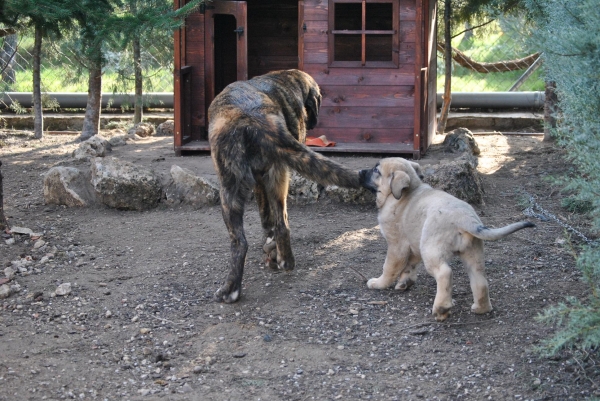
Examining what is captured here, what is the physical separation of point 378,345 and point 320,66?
213 inches

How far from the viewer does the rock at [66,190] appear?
808 cm

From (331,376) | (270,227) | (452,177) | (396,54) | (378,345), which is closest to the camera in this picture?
(331,376)

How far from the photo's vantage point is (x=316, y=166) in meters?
5.29

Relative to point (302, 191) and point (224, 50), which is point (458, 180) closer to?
point (302, 191)

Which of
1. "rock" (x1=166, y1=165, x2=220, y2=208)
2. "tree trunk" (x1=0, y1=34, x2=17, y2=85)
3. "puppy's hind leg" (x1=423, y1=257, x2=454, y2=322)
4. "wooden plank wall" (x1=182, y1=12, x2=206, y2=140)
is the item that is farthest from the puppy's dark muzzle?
"tree trunk" (x1=0, y1=34, x2=17, y2=85)

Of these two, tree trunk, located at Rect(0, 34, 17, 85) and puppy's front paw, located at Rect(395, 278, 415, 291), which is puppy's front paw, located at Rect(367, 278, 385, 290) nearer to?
puppy's front paw, located at Rect(395, 278, 415, 291)

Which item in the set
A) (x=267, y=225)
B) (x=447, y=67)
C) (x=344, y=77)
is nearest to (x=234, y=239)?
(x=267, y=225)

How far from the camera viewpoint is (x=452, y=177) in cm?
769

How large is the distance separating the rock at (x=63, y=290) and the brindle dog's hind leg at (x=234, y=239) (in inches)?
47.9

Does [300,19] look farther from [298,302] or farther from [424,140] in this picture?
[298,302]

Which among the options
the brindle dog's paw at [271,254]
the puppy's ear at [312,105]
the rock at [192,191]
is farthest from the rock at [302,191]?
the brindle dog's paw at [271,254]

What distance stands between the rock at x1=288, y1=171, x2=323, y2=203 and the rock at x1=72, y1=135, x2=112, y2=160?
2.96 meters

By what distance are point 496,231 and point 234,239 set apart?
188 centimetres

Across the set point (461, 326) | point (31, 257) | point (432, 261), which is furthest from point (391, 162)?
point (31, 257)
